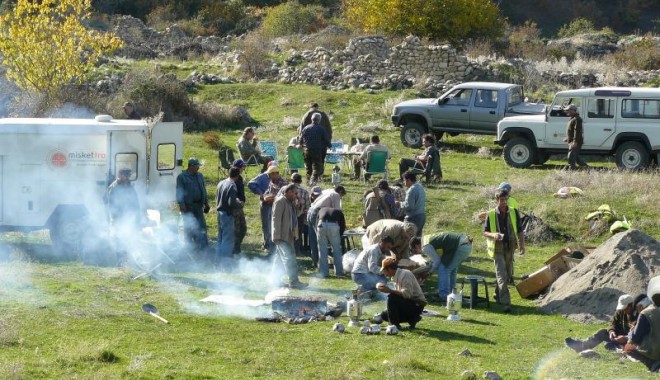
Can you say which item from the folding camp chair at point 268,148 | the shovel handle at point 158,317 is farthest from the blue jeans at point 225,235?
the folding camp chair at point 268,148

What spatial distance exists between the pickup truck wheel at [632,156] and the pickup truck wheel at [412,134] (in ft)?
17.8

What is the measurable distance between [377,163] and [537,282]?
27.6 ft

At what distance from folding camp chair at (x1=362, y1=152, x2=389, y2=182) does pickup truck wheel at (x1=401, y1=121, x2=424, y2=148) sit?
5.94 metres

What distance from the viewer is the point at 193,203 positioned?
1902 cm

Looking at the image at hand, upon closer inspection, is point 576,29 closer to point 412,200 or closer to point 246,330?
point 412,200

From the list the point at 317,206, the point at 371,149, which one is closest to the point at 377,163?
the point at 371,149

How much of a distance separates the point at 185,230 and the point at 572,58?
32.8m

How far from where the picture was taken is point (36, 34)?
2992 centimetres

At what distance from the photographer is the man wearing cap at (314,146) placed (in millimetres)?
24375

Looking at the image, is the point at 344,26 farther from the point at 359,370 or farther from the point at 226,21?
the point at 359,370

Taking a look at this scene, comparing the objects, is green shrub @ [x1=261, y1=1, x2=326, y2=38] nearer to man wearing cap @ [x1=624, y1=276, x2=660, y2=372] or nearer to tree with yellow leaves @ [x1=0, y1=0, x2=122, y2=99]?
tree with yellow leaves @ [x1=0, y1=0, x2=122, y2=99]

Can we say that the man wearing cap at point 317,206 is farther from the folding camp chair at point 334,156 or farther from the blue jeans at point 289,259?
the folding camp chair at point 334,156

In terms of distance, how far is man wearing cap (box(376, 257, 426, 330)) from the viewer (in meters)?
14.1

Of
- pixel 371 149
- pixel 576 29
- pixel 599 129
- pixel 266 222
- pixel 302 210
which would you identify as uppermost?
pixel 576 29
